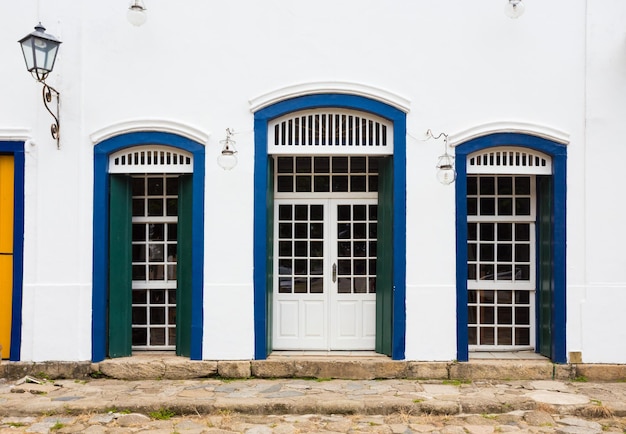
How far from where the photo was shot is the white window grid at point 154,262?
338 inches

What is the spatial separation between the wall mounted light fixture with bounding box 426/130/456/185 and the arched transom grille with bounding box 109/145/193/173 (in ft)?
10.2

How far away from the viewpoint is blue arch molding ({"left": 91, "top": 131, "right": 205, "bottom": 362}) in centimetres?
802

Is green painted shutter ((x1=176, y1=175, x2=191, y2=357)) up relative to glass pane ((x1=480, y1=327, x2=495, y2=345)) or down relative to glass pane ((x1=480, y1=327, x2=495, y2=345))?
up

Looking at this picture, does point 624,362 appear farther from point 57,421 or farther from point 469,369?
point 57,421

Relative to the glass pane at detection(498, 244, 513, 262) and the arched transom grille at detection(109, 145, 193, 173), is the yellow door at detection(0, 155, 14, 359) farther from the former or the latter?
the glass pane at detection(498, 244, 513, 262)

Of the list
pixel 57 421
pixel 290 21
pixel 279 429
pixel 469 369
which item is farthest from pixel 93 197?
pixel 469 369

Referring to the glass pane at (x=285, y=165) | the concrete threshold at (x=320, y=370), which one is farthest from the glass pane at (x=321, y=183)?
the concrete threshold at (x=320, y=370)

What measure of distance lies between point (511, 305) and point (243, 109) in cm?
441

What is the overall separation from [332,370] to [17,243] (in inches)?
167

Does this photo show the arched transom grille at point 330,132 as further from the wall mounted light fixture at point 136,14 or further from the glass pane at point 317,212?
the wall mounted light fixture at point 136,14

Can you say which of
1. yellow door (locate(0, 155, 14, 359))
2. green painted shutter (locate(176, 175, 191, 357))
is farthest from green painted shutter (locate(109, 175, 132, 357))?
yellow door (locate(0, 155, 14, 359))

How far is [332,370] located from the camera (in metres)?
7.92

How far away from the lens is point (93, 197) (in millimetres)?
8102

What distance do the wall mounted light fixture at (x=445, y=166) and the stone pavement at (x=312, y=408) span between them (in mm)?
2483
